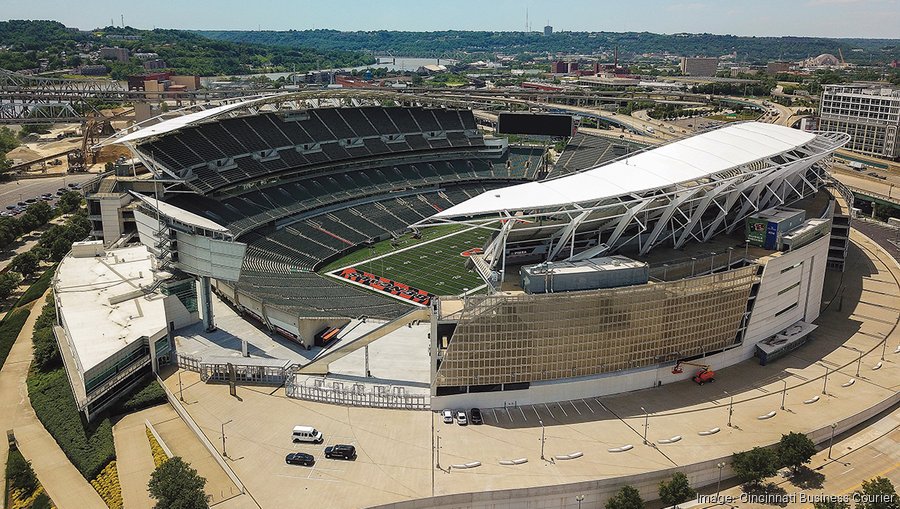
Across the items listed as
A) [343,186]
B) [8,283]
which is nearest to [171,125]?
[8,283]

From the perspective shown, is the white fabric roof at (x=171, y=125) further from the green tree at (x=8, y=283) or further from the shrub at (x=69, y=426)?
the shrub at (x=69, y=426)

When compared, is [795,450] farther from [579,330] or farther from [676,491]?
[579,330]

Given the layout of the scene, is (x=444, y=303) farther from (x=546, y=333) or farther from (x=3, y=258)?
(x=3, y=258)

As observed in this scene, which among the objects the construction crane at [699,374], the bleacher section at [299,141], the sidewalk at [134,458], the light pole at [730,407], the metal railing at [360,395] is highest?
the bleacher section at [299,141]

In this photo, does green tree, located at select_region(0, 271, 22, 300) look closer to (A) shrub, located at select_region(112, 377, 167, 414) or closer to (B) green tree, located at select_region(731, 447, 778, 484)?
(A) shrub, located at select_region(112, 377, 167, 414)

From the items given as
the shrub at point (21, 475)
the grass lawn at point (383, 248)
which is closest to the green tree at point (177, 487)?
the shrub at point (21, 475)

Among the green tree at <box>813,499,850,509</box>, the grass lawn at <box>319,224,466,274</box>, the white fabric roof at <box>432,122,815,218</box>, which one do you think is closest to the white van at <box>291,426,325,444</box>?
the white fabric roof at <box>432,122,815,218</box>
